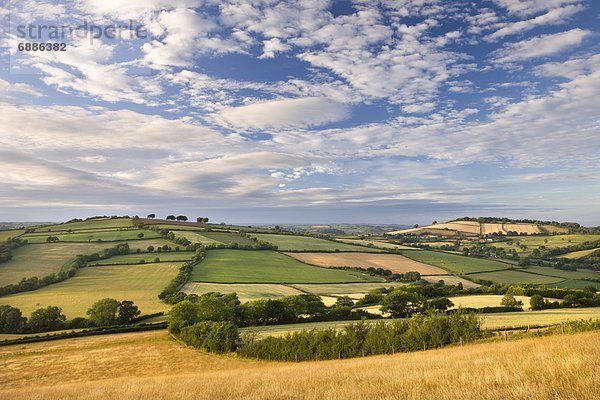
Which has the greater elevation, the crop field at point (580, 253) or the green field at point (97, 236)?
the green field at point (97, 236)

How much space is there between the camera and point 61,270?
3625 inches

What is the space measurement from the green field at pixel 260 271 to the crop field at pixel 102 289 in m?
9.45

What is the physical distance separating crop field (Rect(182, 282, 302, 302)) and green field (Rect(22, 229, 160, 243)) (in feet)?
182

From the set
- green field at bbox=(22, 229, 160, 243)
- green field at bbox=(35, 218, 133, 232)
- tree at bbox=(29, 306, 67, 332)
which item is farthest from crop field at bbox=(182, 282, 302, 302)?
green field at bbox=(35, 218, 133, 232)

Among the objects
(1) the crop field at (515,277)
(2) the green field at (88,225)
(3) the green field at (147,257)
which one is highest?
(2) the green field at (88,225)

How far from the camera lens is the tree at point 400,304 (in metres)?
62.6

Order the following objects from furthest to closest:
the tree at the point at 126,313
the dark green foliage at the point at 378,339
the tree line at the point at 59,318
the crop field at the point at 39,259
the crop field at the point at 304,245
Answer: the crop field at the point at 304,245 < the crop field at the point at 39,259 < the tree at the point at 126,313 < the tree line at the point at 59,318 < the dark green foliage at the point at 378,339

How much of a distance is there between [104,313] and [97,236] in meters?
74.7

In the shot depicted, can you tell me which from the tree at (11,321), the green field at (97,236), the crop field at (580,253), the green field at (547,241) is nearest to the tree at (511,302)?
the tree at (11,321)

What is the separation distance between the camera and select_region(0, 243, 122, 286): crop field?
88.1 meters

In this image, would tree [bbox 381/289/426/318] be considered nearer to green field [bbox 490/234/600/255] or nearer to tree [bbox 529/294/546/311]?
tree [bbox 529/294/546/311]

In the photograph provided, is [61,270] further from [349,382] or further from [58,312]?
[349,382]

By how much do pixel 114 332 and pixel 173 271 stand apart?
34653mm

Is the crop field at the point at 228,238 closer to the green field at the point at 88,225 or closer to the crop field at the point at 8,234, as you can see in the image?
the green field at the point at 88,225
